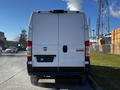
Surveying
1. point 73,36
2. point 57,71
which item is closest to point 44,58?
point 57,71

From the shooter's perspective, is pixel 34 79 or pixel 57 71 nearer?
pixel 57 71

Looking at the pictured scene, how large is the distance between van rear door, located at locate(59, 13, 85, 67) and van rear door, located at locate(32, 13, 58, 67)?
0.26 metres

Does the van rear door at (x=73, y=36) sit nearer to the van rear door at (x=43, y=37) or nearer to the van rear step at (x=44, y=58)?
the van rear door at (x=43, y=37)

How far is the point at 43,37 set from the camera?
14445 mm

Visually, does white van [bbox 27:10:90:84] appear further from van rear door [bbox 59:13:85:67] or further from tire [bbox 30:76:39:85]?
tire [bbox 30:76:39:85]

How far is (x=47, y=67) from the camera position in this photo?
14.5m

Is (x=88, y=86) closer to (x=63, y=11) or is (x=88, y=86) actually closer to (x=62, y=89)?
(x=62, y=89)

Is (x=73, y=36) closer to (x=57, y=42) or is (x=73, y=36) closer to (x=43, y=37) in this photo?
(x=57, y=42)

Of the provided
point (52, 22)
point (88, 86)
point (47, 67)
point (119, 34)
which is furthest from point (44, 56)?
point (119, 34)

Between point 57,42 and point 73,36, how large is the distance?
64cm

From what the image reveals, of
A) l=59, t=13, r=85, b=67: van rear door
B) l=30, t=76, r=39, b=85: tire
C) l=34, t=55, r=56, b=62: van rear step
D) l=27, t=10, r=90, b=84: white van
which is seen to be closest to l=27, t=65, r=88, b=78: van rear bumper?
l=27, t=10, r=90, b=84: white van

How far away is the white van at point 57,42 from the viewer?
14.4m

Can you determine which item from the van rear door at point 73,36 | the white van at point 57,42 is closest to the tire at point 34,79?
the white van at point 57,42

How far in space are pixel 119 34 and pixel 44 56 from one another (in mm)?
48115
